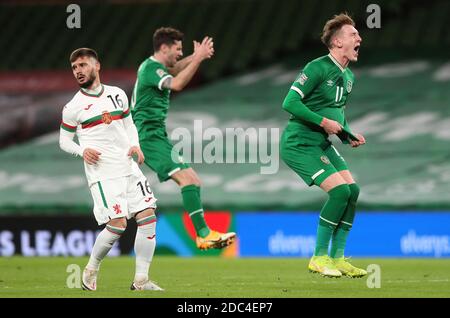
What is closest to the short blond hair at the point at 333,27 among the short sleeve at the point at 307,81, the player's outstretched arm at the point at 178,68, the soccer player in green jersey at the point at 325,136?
the soccer player in green jersey at the point at 325,136

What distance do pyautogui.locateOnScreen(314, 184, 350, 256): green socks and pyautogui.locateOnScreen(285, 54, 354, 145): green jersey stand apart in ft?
1.76

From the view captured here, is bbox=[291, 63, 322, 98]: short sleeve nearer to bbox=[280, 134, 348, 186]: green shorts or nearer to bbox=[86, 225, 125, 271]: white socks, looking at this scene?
bbox=[280, 134, 348, 186]: green shorts

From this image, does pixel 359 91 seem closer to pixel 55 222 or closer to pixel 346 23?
pixel 55 222

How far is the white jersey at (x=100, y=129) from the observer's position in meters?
8.59

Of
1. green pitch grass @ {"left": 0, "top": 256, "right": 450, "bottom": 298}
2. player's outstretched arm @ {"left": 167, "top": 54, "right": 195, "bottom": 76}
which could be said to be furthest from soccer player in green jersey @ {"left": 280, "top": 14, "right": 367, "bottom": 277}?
player's outstretched arm @ {"left": 167, "top": 54, "right": 195, "bottom": 76}

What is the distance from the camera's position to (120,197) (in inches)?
336

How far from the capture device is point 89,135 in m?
8.65

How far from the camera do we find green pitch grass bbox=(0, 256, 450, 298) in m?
8.56

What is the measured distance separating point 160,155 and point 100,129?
6.52ft

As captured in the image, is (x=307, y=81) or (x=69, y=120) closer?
(x=69, y=120)

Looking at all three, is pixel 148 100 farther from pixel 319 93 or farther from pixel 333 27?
pixel 333 27

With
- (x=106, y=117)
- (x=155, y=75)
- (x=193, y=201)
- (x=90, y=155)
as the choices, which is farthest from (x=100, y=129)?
(x=193, y=201)

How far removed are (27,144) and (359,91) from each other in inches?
274

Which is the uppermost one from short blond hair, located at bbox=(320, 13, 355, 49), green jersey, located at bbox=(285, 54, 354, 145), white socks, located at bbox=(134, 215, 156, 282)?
short blond hair, located at bbox=(320, 13, 355, 49)
